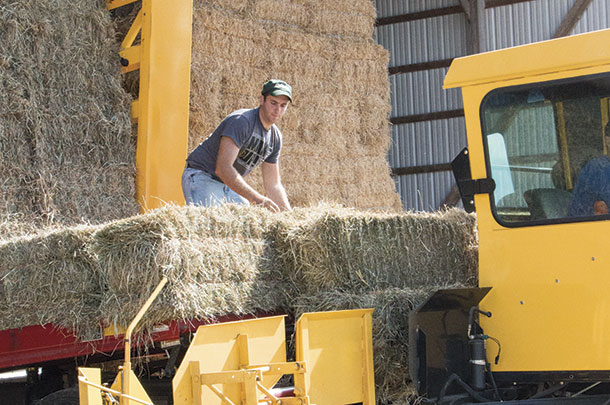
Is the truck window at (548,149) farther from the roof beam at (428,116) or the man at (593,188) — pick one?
the roof beam at (428,116)

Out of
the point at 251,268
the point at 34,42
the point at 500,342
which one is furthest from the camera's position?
the point at 34,42

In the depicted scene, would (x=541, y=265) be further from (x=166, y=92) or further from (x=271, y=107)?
(x=166, y=92)

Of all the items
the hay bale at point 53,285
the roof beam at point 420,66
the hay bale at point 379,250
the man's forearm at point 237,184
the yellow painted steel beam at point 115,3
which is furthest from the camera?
the roof beam at point 420,66

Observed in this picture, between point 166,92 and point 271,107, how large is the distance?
1.20m

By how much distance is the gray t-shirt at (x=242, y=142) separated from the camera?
5.66m

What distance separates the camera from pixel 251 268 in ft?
13.9

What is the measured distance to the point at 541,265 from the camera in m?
3.52

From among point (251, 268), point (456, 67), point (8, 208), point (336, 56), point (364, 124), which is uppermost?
point (336, 56)

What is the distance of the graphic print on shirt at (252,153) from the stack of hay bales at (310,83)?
2.17 meters

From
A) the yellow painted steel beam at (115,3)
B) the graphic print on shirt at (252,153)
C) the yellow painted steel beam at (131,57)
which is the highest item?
the yellow painted steel beam at (115,3)

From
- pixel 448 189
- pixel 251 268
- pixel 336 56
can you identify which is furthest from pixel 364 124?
pixel 251 268

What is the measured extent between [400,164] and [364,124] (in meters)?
5.79

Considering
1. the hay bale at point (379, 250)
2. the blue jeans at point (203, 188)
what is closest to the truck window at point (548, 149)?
the hay bale at point (379, 250)

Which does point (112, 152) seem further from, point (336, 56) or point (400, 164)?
point (400, 164)
